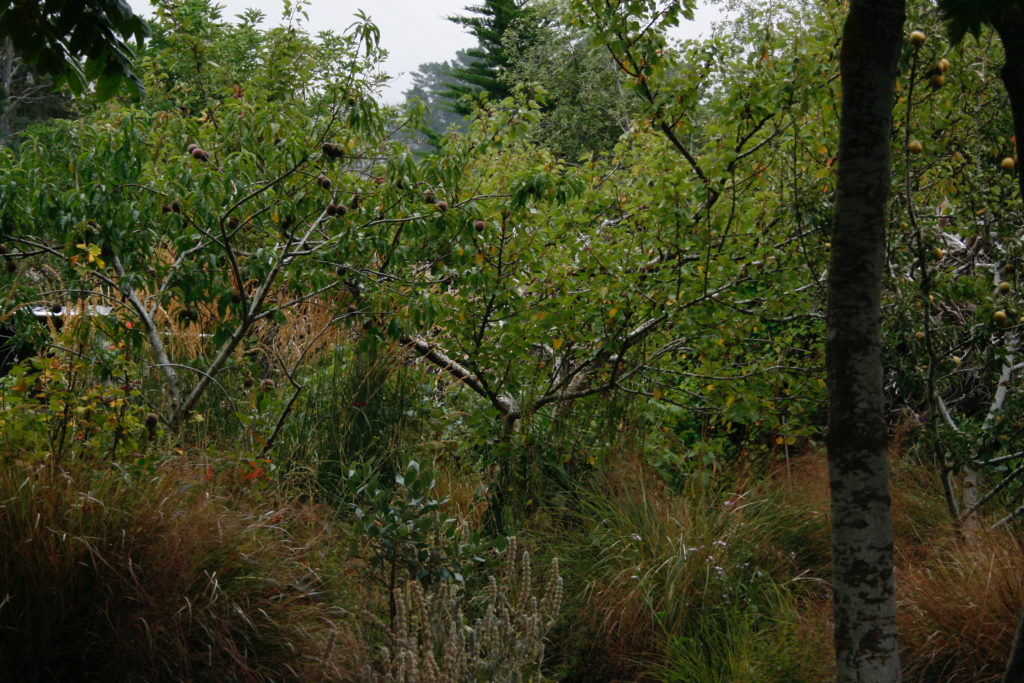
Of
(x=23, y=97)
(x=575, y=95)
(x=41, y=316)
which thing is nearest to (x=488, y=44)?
(x=575, y=95)

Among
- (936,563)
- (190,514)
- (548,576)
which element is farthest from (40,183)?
(936,563)

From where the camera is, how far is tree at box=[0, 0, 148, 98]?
3.30 metres

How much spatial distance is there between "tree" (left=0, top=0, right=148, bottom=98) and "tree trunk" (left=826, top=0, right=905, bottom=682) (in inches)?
100

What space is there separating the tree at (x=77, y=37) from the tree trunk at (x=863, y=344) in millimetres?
2546

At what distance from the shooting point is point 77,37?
3334 millimetres

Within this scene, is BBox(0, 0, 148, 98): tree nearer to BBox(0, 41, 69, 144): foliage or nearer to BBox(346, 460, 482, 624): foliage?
BBox(346, 460, 482, 624): foliage

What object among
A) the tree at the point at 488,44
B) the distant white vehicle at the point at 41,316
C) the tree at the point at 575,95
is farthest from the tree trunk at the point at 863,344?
the tree at the point at 488,44

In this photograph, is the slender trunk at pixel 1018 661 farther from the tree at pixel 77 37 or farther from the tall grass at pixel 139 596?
the tree at pixel 77 37

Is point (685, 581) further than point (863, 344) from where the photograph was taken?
Yes

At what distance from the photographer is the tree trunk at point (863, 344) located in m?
2.46

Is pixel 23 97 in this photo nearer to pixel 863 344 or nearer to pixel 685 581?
pixel 685 581

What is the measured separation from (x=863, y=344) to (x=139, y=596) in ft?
8.15

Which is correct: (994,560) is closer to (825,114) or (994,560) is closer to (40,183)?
(825,114)

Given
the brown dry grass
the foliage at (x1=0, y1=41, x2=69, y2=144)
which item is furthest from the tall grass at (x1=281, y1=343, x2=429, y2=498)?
the foliage at (x1=0, y1=41, x2=69, y2=144)
